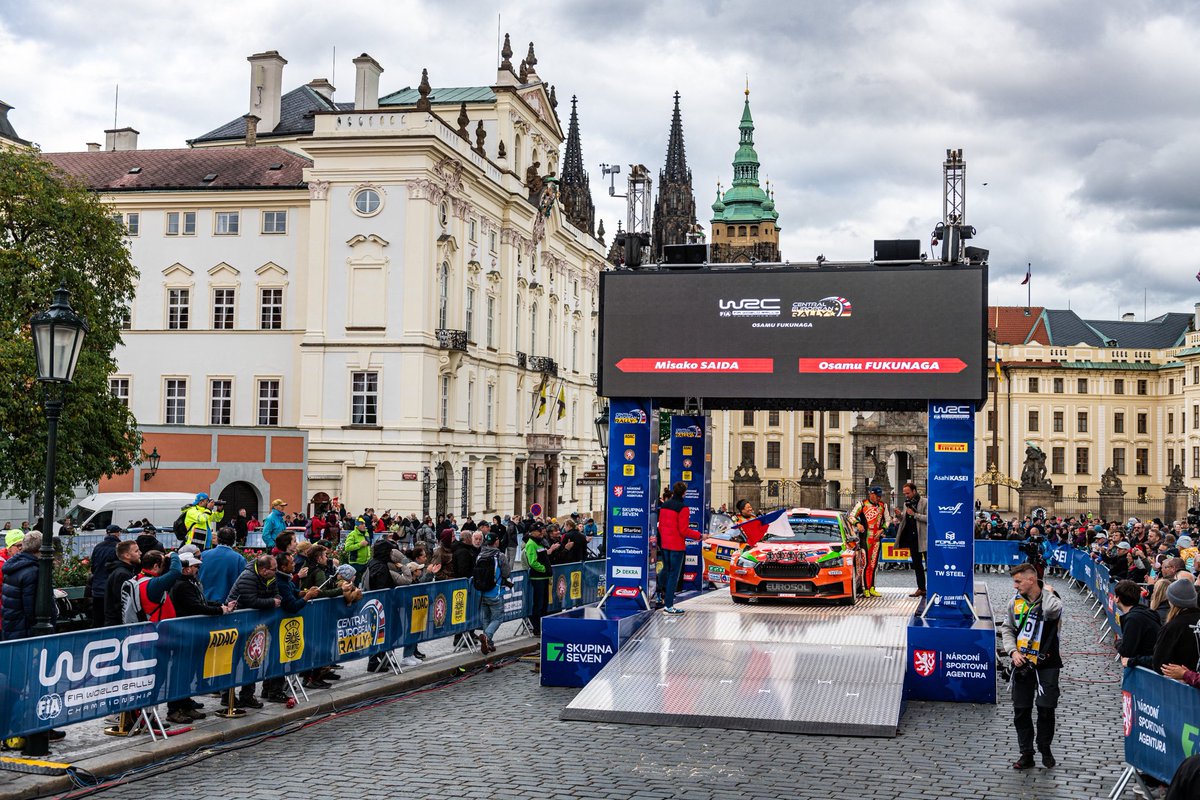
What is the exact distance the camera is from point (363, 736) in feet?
44.7

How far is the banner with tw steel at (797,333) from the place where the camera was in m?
17.2

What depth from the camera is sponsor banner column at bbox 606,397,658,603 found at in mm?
18797

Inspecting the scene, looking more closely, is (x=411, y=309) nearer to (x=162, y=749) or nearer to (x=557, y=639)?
(x=557, y=639)

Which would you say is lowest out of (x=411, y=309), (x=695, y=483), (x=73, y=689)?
(x=73, y=689)

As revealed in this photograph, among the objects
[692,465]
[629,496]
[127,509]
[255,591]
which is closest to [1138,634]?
[629,496]

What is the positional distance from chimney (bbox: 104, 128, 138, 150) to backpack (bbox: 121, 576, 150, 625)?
59.2 meters

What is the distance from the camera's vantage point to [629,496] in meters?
18.8

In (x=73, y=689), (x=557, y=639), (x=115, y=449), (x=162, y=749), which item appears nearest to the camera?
(x=73, y=689)

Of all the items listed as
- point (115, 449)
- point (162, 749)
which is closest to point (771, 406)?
point (162, 749)

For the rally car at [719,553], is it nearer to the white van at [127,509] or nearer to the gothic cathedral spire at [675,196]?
the white van at [127,509]

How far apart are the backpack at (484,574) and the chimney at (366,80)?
1650 inches

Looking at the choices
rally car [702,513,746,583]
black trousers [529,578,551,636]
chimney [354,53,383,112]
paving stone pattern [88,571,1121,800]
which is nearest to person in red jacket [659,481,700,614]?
black trousers [529,578,551,636]

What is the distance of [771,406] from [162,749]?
11.2 metres

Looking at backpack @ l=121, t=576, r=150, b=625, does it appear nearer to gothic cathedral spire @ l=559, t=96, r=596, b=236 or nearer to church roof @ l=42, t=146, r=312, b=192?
church roof @ l=42, t=146, r=312, b=192
